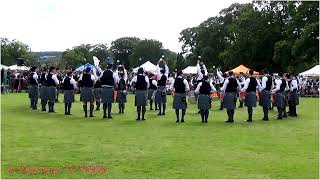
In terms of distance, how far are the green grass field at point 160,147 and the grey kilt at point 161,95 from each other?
259cm

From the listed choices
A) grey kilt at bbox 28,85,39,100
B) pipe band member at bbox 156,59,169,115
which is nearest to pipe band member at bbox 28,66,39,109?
grey kilt at bbox 28,85,39,100

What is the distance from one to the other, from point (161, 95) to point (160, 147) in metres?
9.26

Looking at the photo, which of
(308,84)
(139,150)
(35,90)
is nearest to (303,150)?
(139,150)

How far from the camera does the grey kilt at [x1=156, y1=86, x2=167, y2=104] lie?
66.9 feet

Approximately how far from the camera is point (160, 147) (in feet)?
37.0

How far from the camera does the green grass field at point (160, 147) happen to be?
28.7 feet

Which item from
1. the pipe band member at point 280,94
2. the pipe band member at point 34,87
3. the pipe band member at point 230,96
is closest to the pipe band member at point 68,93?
the pipe band member at point 34,87

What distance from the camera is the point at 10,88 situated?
38250 mm

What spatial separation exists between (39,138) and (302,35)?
140 feet

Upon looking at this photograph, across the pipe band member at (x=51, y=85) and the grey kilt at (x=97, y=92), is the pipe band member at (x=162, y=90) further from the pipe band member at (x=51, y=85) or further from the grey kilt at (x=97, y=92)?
the pipe band member at (x=51, y=85)

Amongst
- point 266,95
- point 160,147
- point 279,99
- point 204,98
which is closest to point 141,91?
point 204,98

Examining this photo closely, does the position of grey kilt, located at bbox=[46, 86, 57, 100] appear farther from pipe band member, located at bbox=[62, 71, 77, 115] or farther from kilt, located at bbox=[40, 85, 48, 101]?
pipe band member, located at bbox=[62, 71, 77, 115]

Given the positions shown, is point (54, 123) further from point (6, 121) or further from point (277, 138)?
point (277, 138)

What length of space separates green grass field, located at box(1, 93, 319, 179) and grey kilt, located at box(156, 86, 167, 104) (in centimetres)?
259
